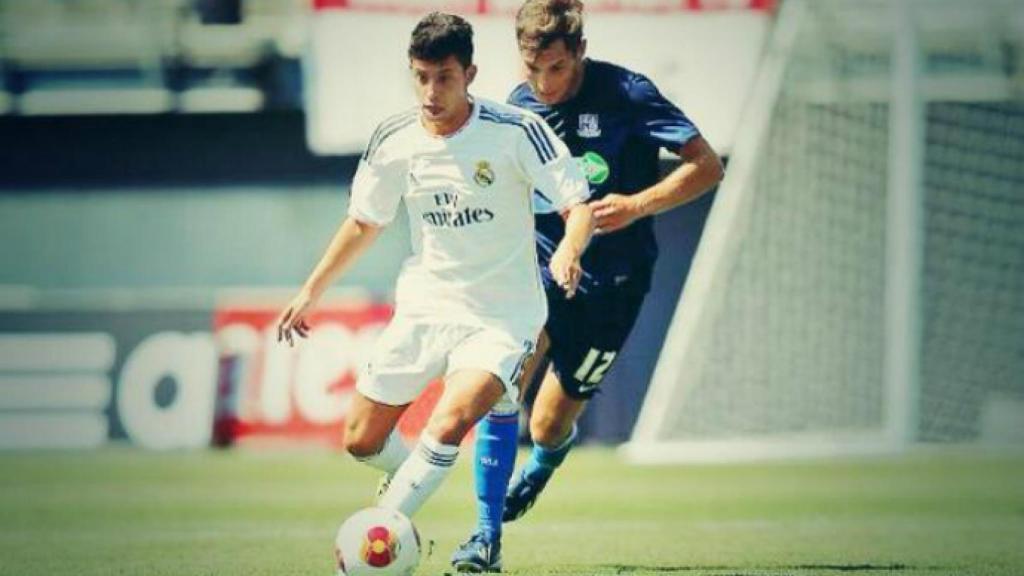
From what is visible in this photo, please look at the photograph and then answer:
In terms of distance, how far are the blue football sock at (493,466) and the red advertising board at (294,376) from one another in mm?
6960

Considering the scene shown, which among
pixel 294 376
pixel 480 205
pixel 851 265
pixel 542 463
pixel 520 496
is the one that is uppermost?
pixel 480 205

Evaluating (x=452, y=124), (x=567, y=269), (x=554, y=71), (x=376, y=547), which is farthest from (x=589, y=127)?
(x=376, y=547)

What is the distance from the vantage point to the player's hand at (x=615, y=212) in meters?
6.38

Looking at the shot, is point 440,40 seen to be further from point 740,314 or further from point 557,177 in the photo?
point 740,314

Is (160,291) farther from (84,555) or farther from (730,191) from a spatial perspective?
(84,555)

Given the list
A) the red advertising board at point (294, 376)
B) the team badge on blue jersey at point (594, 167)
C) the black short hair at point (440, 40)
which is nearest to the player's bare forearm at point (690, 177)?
the team badge on blue jersey at point (594, 167)

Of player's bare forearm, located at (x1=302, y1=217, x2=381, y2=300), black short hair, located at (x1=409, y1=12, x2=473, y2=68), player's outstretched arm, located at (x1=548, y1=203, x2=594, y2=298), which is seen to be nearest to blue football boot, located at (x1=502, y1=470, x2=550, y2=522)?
player's bare forearm, located at (x1=302, y1=217, x2=381, y2=300)

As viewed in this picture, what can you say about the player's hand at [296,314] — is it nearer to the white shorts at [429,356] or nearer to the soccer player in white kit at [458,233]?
the soccer player in white kit at [458,233]

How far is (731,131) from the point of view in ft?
44.1

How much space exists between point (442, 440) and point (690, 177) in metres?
1.59

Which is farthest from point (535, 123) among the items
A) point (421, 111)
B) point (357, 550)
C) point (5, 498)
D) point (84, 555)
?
point (5, 498)

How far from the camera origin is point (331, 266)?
6.00m

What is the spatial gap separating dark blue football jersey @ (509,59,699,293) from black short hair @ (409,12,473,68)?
111 cm

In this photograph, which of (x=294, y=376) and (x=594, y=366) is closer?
(x=594, y=366)
